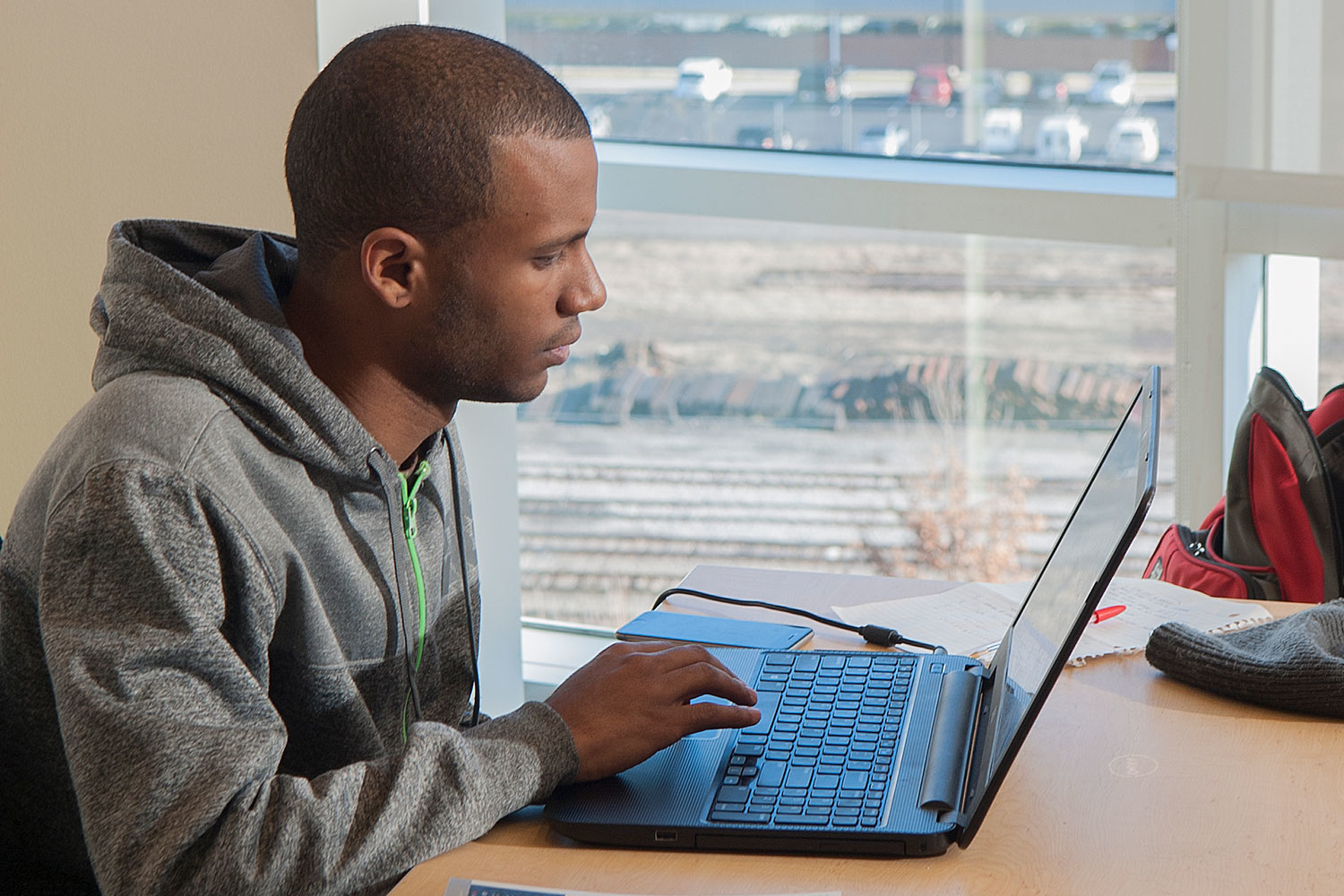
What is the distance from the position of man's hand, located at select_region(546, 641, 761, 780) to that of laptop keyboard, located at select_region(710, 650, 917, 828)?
4 centimetres

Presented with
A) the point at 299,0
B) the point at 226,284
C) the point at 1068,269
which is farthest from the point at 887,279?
the point at 226,284

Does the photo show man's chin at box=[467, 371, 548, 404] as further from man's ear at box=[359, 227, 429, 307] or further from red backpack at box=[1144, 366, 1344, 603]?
red backpack at box=[1144, 366, 1344, 603]

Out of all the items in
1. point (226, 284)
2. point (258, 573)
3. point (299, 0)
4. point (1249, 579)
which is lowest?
point (1249, 579)

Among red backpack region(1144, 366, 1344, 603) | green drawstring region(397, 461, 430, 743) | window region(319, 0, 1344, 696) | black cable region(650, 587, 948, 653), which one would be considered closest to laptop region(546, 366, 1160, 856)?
black cable region(650, 587, 948, 653)

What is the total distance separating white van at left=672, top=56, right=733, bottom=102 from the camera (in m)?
2.80

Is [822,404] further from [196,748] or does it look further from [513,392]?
[196,748]

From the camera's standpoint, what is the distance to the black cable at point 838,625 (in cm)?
138

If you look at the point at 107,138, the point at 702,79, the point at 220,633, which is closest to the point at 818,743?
the point at 220,633

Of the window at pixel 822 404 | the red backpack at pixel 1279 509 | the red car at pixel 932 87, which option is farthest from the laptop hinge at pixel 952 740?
the red car at pixel 932 87

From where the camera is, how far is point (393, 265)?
3.78 ft

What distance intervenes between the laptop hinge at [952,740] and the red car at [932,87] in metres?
1.68

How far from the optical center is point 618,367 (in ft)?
9.86

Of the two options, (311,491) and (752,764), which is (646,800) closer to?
(752,764)

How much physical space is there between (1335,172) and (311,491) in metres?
1.84
